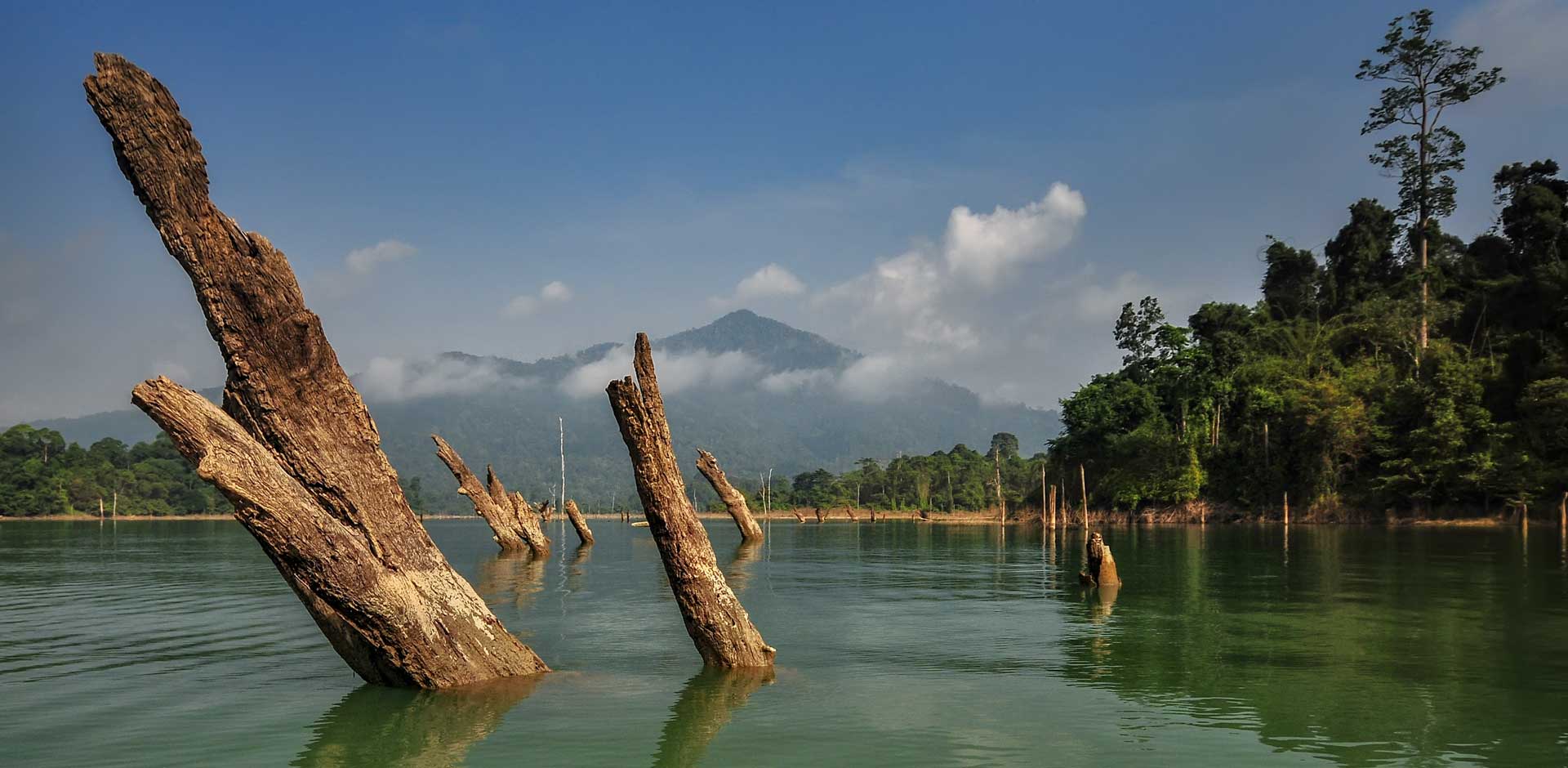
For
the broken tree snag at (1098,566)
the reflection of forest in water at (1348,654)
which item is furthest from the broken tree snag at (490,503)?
the reflection of forest in water at (1348,654)

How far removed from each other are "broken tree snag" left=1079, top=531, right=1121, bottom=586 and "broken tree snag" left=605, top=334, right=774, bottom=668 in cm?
1391

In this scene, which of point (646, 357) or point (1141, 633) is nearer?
point (646, 357)

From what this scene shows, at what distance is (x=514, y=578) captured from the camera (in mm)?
29750

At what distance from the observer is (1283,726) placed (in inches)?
407

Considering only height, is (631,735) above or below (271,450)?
below

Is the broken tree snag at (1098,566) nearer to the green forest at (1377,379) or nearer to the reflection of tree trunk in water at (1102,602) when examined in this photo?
the reflection of tree trunk in water at (1102,602)

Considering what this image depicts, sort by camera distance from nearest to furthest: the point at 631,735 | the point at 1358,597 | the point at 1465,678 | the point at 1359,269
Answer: the point at 631,735 < the point at 1465,678 < the point at 1358,597 < the point at 1359,269

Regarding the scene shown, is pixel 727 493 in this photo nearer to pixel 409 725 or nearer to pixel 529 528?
pixel 529 528

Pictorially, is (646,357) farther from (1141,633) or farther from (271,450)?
(1141,633)

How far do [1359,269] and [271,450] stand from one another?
319 ft

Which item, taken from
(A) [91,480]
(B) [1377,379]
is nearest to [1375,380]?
(B) [1377,379]

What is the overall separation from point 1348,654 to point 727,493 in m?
38.1

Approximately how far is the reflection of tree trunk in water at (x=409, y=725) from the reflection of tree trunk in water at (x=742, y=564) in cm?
1465

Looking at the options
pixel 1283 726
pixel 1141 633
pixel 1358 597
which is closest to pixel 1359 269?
pixel 1358 597
